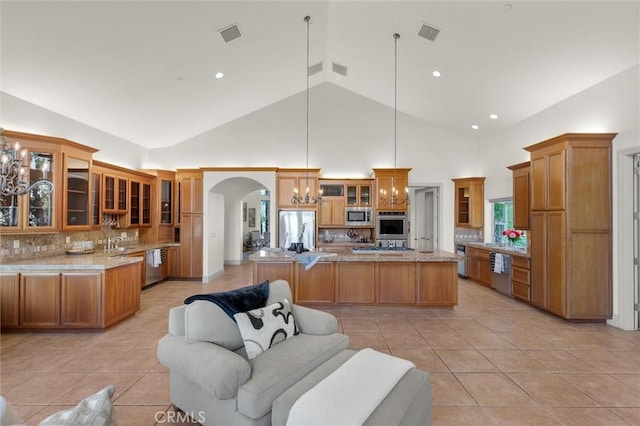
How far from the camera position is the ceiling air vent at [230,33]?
4301 mm

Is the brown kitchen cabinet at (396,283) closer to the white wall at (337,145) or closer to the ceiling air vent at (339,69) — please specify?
the white wall at (337,145)

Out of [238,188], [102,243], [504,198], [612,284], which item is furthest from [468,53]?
[102,243]

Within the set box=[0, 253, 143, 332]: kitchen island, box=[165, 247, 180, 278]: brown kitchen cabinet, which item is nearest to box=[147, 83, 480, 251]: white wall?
box=[165, 247, 180, 278]: brown kitchen cabinet

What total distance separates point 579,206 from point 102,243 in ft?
26.1

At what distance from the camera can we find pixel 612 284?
4285 millimetres

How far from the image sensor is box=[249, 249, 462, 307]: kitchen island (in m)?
4.95

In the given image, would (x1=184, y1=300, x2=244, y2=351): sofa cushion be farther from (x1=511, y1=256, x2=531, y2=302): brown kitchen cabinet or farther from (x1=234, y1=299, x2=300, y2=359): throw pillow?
(x1=511, y1=256, x2=531, y2=302): brown kitchen cabinet

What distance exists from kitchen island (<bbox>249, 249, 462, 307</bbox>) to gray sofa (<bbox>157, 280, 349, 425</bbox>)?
227 cm

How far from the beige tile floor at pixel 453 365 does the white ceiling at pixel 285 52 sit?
11.4 feet

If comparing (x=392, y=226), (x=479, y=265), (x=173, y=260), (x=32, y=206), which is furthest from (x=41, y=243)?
(x=479, y=265)

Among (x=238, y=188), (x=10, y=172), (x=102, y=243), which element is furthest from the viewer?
(x=238, y=188)

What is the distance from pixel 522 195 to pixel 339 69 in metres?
4.31

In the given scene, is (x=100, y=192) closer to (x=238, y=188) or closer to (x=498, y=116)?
(x=238, y=188)

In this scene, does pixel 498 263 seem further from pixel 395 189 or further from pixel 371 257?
pixel 371 257
